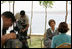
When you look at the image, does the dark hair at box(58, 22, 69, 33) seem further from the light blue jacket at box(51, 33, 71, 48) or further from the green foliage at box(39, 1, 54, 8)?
the green foliage at box(39, 1, 54, 8)

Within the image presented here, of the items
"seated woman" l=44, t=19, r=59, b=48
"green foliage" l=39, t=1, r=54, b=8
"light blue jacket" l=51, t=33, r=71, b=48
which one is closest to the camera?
"light blue jacket" l=51, t=33, r=71, b=48

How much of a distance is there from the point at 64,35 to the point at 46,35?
1484 millimetres

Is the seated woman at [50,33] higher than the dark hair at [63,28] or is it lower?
lower

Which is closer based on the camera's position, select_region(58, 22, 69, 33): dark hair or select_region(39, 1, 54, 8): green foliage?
select_region(58, 22, 69, 33): dark hair

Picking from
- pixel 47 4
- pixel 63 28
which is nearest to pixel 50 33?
pixel 63 28

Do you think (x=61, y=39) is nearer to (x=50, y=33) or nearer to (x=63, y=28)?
(x=63, y=28)

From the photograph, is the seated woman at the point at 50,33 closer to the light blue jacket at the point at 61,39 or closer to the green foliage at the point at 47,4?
the light blue jacket at the point at 61,39

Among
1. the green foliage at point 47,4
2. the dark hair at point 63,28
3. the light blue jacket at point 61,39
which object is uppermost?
the green foliage at point 47,4

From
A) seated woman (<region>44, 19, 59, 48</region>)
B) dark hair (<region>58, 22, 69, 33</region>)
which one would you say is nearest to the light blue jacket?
dark hair (<region>58, 22, 69, 33</region>)

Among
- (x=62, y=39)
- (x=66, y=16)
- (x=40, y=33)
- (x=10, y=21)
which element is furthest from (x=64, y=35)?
(x=40, y=33)

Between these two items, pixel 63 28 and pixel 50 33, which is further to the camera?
pixel 50 33

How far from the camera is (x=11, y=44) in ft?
4.30

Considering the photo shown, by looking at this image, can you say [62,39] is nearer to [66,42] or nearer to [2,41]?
[66,42]

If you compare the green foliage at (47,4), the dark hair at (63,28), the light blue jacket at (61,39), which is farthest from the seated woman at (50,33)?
the green foliage at (47,4)
